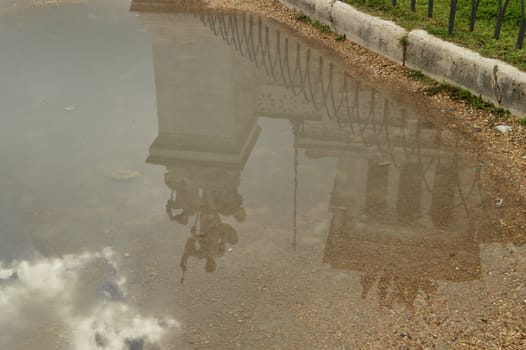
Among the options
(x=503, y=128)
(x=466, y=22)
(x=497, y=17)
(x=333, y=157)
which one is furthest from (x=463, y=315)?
(x=466, y=22)

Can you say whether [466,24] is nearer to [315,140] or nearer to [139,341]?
[315,140]

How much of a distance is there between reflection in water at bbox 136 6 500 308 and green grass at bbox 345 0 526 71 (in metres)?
1.30

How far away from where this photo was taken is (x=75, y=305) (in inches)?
170

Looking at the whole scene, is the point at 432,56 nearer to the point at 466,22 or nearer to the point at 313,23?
the point at 466,22

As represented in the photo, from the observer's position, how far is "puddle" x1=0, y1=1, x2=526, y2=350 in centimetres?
416

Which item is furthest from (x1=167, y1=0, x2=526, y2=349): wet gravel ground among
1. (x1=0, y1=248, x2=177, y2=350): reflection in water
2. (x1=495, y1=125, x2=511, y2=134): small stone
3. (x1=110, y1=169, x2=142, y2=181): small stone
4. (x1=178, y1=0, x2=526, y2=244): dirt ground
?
(x1=110, y1=169, x2=142, y2=181): small stone

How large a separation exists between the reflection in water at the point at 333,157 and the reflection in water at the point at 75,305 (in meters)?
0.70

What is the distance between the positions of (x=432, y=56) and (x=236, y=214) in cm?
403

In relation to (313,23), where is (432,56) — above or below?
above

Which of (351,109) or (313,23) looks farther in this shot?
(313,23)

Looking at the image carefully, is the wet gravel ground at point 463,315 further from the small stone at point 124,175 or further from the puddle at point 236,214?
the small stone at point 124,175

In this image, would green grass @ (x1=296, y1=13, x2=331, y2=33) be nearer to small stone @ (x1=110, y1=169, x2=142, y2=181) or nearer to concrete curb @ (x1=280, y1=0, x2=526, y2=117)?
concrete curb @ (x1=280, y1=0, x2=526, y2=117)

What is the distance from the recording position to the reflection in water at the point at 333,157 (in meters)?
4.87

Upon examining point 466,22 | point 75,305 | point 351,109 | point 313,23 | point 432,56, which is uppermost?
point 466,22
